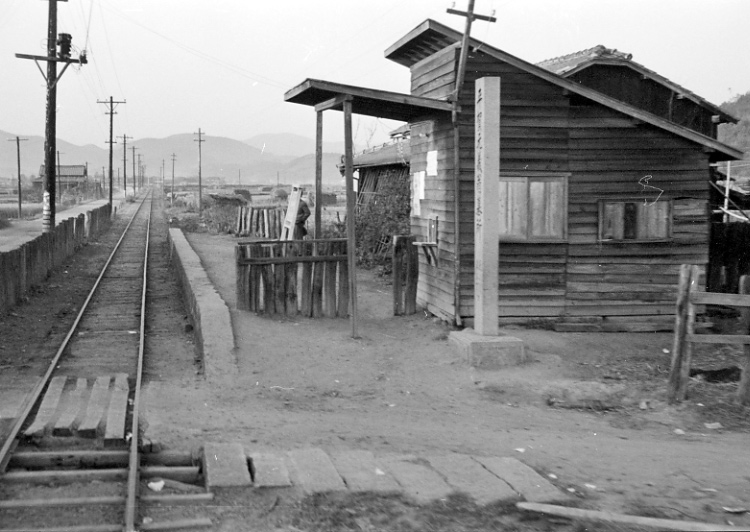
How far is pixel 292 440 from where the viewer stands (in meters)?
7.22

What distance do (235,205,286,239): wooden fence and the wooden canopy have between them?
15.8 meters

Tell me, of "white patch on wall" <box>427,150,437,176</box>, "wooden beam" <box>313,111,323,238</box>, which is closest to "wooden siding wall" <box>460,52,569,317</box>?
"white patch on wall" <box>427,150,437,176</box>

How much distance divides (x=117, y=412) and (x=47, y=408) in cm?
78

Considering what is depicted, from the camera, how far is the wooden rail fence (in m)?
8.61

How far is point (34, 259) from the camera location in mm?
18344

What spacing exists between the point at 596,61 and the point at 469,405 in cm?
1125

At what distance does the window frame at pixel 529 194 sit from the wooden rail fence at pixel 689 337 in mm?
4177

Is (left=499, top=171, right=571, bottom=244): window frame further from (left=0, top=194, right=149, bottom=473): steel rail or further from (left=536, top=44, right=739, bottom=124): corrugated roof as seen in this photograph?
(left=0, top=194, right=149, bottom=473): steel rail

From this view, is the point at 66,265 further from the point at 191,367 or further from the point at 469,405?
the point at 469,405

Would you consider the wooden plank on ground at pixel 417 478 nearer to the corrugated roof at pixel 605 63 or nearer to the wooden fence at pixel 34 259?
the wooden fence at pixel 34 259

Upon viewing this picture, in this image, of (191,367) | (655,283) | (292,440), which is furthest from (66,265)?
(292,440)

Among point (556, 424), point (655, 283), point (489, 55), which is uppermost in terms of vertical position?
point (489, 55)

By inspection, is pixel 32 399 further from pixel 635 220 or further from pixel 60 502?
pixel 635 220

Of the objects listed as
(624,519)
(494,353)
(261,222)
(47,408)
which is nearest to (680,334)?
(494,353)
